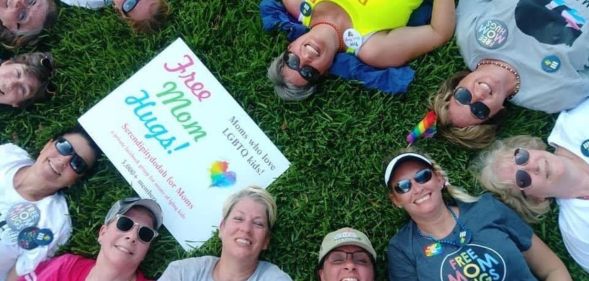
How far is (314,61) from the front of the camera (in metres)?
3.13

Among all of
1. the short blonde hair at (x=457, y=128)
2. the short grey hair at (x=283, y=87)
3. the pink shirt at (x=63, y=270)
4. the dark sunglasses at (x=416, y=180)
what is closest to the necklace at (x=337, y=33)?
the short grey hair at (x=283, y=87)

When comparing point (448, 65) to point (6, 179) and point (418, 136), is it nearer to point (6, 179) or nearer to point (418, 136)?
point (418, 136)

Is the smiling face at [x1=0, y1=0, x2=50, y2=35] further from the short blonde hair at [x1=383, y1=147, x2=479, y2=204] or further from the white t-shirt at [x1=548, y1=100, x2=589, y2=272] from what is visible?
the white t-shirt at [x1=548, y1=100, x2=589, y2=272]

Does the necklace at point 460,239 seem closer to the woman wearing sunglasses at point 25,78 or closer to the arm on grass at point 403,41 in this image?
the arm on grass at point 403,41

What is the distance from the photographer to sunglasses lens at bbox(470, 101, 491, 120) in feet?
9.93

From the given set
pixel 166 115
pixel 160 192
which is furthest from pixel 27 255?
pixel 166 115

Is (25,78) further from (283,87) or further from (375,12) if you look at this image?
(375,12)

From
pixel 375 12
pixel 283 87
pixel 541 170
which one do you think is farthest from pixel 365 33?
pixel 541 170

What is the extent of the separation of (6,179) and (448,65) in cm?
272

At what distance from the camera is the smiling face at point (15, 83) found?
323cm

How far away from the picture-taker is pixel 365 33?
3.28 m

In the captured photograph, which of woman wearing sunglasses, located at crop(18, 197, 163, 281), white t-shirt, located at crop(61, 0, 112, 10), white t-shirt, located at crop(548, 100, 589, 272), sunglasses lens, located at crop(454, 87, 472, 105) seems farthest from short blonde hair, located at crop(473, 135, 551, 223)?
white t-shirt, located at crop(61, 0, 112, 10)

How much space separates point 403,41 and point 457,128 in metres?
0.60

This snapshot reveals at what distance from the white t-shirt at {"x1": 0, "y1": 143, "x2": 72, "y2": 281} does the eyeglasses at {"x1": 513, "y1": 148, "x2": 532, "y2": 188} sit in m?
2.61
